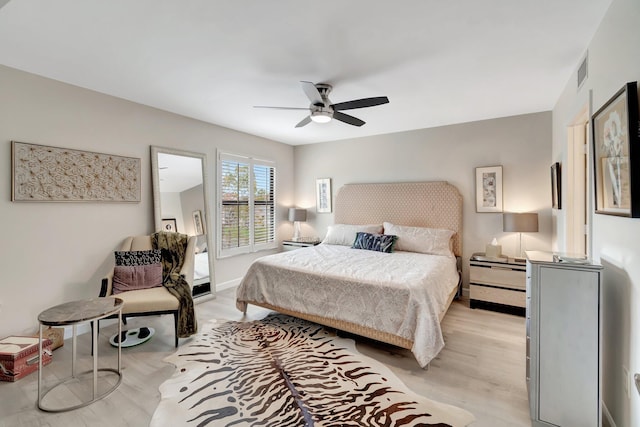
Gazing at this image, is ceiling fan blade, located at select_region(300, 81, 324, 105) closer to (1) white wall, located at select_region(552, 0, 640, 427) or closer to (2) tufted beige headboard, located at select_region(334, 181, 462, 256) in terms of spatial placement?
(1) white wall, located at select_region(552, 0, 640, 427)

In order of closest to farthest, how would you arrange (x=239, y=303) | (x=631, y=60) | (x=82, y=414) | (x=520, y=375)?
(x=631, y=60) < (x=82, y=414) < (x=520, y=375) < (x=239, y=303)

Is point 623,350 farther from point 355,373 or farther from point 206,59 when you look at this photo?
point 206,59

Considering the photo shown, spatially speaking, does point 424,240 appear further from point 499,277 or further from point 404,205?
point 499,277

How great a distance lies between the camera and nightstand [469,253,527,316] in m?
3.54

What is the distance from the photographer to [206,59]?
2.46 meters

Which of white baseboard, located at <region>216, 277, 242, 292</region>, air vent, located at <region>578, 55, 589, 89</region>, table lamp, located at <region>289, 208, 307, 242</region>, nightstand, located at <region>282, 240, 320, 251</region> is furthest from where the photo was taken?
table lamp, located at <region>289, 208, 307, 242</region>

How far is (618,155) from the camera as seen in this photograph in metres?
1.58

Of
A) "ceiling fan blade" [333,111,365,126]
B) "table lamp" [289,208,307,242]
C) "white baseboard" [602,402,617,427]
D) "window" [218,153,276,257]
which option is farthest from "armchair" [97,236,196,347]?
"white baseboard" [602,402,617,427]

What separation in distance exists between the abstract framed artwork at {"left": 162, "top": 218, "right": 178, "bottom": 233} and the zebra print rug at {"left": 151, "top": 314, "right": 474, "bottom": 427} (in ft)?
5.07

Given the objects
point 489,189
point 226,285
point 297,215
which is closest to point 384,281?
point 489,189

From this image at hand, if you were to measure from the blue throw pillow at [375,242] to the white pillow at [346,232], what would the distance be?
24 centimetres

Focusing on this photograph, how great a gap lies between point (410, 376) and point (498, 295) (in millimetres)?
2048

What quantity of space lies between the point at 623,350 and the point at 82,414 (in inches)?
134

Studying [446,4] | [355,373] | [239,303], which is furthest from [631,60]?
[239,303]
